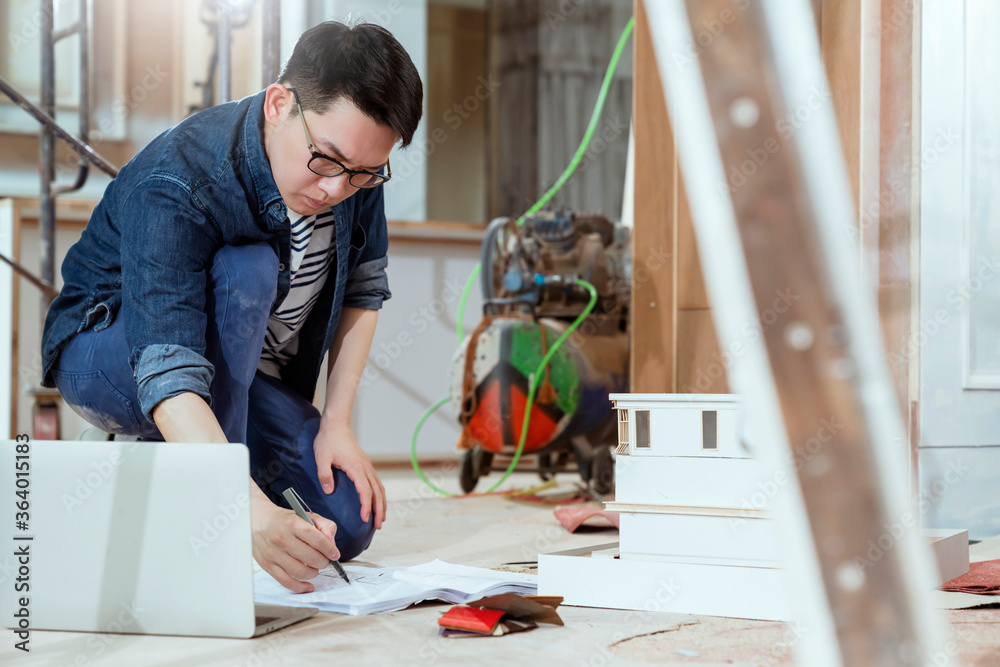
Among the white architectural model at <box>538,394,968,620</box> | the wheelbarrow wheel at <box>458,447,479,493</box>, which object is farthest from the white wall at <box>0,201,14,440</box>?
the white architectural model at <box>538,394,968,620</box>

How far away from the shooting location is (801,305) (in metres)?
0.31

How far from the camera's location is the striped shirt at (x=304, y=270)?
1257 mm

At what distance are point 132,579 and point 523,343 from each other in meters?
1.38

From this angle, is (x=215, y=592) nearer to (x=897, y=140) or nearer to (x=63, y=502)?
(x=63, y=502)

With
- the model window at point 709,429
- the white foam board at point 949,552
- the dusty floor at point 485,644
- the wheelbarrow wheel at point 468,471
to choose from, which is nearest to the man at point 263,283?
the dusty floor at point 485,644

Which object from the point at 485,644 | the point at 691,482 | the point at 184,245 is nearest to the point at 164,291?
the point at 184,245

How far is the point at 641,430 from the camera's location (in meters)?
1.10

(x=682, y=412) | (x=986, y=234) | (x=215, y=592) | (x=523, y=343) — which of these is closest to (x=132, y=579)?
(x=215, y=592)

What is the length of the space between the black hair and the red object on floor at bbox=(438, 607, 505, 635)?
561 mm

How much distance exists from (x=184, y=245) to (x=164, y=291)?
0.23ft

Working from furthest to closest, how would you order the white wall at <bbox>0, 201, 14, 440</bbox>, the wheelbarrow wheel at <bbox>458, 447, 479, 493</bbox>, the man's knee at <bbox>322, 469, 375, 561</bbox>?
the white wall at <bbox>0, 201, 14, 440</bbox>, the wheelbarrow wheel at <bbox>458, 447, 479, 493</bbox>, the man's knee at <bbox>322, 469, 375, 561</bbox>

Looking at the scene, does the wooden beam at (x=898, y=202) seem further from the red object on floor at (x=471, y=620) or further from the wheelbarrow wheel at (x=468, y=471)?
the wheelbarrow wheel at (x=468, y=471)

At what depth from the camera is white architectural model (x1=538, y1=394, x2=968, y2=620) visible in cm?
102

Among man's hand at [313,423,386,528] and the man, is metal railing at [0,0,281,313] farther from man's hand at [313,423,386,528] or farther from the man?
man's hand at [313,423,386,528]
